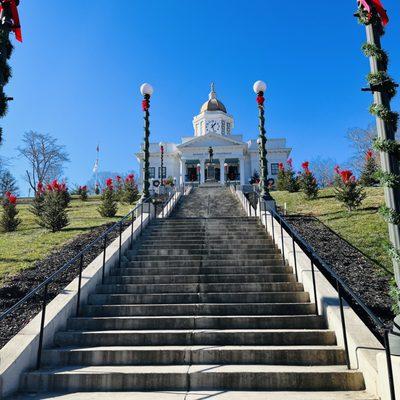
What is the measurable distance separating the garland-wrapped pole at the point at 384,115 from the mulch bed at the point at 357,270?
3033 millimetres

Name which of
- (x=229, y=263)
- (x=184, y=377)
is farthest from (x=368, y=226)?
(x=184, y=377)

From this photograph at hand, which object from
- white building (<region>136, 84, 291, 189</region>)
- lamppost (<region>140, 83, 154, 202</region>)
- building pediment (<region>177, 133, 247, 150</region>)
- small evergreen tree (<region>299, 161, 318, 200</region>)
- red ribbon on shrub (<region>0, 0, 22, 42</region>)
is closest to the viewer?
red ribbon on shrub (<region>0, 0, 22, 42</region>)

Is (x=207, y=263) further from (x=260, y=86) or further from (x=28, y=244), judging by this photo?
(x=260, y=86)

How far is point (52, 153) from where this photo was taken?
186ft

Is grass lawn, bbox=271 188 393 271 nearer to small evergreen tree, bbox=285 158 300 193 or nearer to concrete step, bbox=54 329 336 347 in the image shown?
concrete step, bbox=54 329 336 347

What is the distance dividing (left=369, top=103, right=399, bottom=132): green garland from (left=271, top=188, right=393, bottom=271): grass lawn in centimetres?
270

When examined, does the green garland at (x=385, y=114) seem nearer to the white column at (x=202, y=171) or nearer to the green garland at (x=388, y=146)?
the green garland at (x=388, y=146)

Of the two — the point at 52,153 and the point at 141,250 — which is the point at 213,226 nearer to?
the point at 141,250

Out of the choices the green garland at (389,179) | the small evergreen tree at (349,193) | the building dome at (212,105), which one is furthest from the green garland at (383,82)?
the building dome at (212,105)

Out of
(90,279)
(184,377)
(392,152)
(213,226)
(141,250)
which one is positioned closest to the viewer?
(392,152)

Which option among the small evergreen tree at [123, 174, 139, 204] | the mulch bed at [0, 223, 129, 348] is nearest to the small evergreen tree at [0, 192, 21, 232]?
the mulch bed at [0, 223, 129, 348]

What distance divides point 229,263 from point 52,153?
178 feet

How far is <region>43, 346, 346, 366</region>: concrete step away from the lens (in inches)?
216

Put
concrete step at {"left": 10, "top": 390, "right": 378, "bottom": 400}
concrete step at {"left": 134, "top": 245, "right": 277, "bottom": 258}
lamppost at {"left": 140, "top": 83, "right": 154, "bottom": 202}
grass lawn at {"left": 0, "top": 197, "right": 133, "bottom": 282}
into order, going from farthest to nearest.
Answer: lamppost at {"left": 140, "top": 83, "right": 154, "bottom": 202}
grass lawn at {"left": 0, "top": 197, "right": 133, "bottom": 282}
concrete step at {"left": 134, "top": 245, "right": 277, "bottom": 258}
concrete step at {"left": 10, "top": 390, "right": 378, "bottom": 400}
